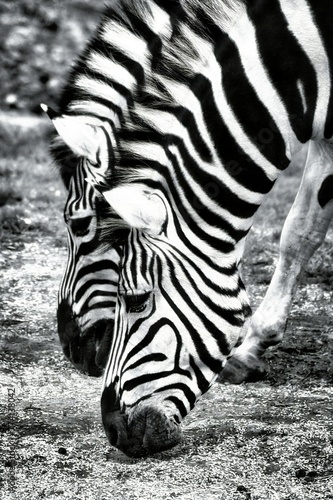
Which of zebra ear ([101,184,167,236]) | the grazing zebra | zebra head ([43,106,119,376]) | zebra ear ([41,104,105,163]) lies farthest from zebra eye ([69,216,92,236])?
zebra ear ([101,184,167,236])

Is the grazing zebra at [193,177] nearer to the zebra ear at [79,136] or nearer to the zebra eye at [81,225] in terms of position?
the zebra ear at [79,136]

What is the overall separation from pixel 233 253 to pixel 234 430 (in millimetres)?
1239

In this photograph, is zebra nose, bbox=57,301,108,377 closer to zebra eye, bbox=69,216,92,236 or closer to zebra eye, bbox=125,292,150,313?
zebra eye, bbox=69,216,92,236

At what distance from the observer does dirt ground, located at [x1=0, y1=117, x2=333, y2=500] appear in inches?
147

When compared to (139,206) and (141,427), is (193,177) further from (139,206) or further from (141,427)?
(141,427)

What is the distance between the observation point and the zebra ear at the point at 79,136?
4.28 meters

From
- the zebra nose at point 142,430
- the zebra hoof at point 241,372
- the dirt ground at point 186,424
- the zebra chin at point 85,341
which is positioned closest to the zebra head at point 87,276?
the zebra chin at point 85,341

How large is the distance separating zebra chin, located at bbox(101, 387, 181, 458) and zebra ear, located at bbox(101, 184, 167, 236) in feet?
2.57

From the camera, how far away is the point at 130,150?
3.51m

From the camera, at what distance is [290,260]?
5.16 meters

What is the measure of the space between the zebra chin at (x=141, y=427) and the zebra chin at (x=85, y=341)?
0.99 meters

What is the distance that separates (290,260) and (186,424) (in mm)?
1402

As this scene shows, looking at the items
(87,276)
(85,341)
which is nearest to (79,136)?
(87,276)

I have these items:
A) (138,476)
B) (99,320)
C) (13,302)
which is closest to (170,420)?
(138,476)
